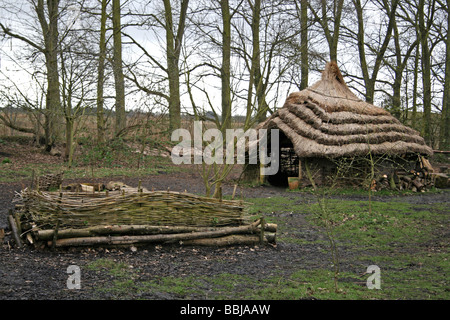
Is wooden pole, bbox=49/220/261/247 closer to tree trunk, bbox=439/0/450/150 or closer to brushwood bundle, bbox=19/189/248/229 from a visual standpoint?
brushwood bundle, bbox=19/189/248/229

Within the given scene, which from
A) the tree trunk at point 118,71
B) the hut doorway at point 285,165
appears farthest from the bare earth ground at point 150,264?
the tree trunk at point 118,71

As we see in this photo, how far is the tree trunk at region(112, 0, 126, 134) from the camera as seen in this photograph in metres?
19.0

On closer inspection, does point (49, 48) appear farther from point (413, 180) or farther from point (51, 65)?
point (413, 180)

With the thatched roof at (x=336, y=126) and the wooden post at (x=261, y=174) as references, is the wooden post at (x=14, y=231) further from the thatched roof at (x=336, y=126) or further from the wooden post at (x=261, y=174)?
the wooden post at (x=261, y=174)

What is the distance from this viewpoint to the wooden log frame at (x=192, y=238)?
6.55m

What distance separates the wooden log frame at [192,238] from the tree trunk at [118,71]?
40.8 ft

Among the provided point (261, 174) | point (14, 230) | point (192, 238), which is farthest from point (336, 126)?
point (14, 230)

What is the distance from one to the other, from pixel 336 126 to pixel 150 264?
31.8 feet

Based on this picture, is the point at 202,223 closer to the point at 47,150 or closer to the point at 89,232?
the point at 89,232

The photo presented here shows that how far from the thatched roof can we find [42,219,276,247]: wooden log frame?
6802 millimetres
